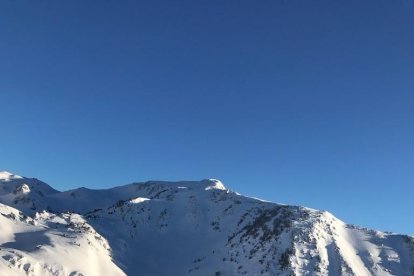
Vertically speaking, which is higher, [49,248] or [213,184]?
[213,184]

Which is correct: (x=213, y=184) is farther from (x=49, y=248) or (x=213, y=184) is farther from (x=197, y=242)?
(x=49, y=248)

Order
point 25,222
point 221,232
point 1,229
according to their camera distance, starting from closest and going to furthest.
Result: 1. point 1,229
2. point 25,222
3. point 221,232

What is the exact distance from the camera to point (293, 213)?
106000mm

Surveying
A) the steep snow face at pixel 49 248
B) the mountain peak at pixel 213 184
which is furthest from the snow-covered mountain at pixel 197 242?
the mountain peak at pixel 213 184

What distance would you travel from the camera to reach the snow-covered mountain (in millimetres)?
81375

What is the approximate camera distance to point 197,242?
111875 millimetres

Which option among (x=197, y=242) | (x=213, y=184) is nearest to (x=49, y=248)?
(x=197, y=242)

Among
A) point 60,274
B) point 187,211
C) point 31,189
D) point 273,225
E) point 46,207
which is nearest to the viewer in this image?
point 60,274

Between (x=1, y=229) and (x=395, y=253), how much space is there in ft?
243

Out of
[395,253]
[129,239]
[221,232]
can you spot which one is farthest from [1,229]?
[395,253]

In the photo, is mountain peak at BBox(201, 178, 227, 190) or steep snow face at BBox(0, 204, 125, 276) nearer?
steep snow face at BBox(0, 204, 125, 276)

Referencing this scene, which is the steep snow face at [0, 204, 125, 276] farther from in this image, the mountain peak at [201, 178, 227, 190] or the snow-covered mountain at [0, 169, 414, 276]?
the mountain peak at [201, 178, 227, 190]

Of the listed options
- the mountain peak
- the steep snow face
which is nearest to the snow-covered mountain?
the steep snow face

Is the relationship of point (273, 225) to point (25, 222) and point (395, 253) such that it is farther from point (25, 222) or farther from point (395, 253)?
point (25, 222)
